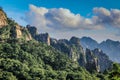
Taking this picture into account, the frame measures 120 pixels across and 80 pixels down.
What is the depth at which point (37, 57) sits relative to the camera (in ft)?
653

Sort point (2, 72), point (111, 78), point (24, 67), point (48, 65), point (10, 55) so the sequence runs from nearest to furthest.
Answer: point (111, 78) → point (2, 72) → point (24, 67) → point (10, 55) → point (48, 65)

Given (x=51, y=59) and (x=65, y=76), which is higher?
(x=51, y=59)

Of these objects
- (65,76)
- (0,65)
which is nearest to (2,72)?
(0,65)

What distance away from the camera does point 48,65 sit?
625 ft

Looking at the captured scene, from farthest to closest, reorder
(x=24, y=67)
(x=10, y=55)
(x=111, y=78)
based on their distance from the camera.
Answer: (x=10, y=55), (x=24, y=67), (x=111, y=78)

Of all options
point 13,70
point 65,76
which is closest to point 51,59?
point 65,76

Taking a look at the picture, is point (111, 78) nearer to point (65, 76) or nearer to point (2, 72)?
point (2, 72)

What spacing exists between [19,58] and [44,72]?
2688cm

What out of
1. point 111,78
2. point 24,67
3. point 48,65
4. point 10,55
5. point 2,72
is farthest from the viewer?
point 48,65

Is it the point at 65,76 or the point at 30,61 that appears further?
the point at 30,61

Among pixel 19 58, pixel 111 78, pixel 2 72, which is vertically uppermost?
pixel 19 58

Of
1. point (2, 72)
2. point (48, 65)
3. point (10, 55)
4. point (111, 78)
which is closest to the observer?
point (111, 78)

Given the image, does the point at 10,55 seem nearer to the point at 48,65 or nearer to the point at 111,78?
the point at 48,65

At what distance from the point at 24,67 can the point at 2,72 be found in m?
16.5
